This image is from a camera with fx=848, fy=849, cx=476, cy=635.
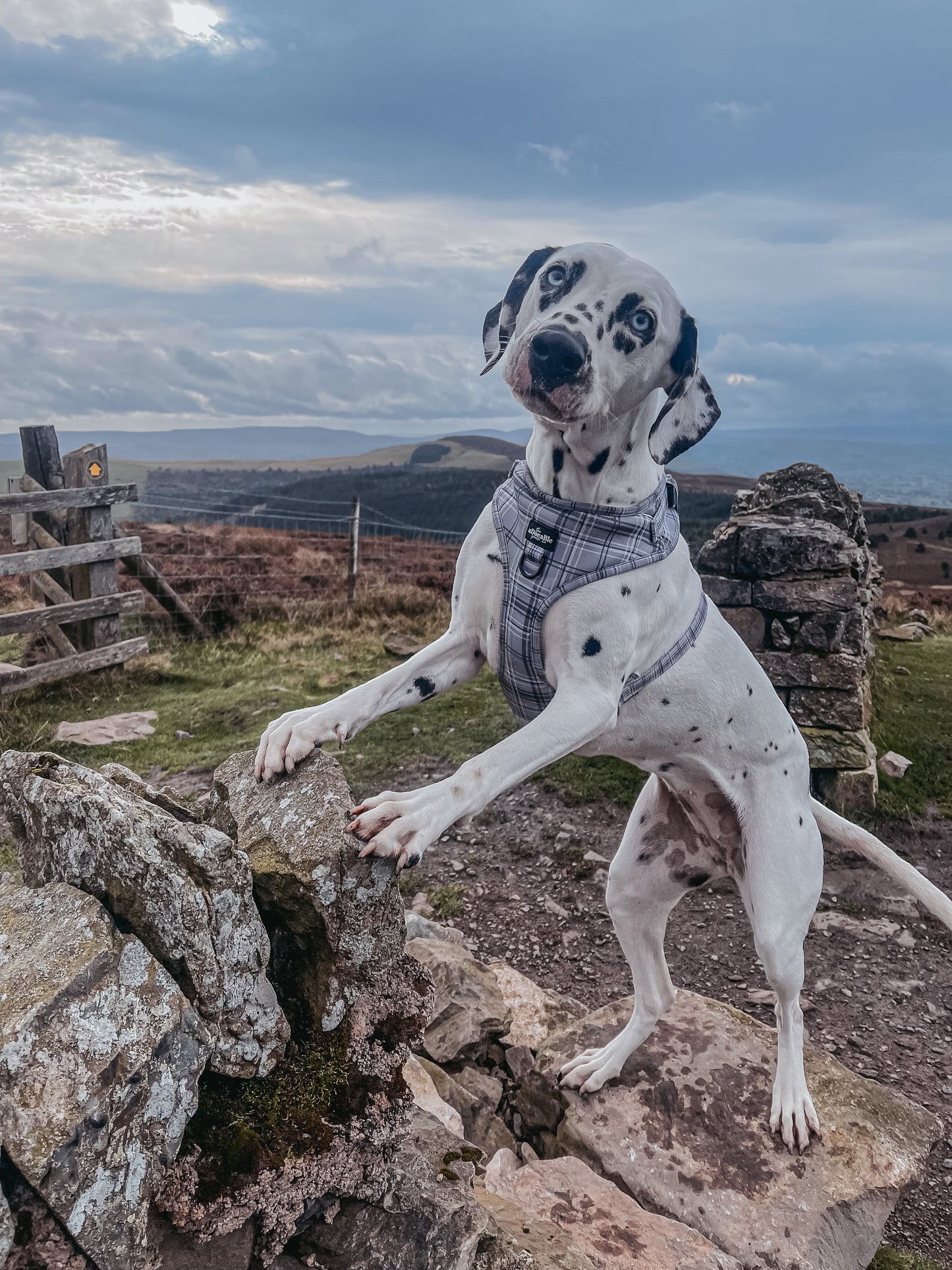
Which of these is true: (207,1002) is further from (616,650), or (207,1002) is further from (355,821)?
(616,650)

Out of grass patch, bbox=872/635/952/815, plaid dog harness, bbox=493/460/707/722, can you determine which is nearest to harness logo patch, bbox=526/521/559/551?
plaid dog harness, bbox=493/460/707/722

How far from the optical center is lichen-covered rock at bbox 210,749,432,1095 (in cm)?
204

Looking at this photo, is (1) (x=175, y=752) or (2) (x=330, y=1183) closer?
(2) (x=330, y=1183)

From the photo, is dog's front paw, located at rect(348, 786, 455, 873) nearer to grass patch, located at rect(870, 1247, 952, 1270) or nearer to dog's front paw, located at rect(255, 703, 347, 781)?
dog's front paw, located at rect(255, 703, 347, 781)

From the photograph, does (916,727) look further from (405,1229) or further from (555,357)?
(405,1229)

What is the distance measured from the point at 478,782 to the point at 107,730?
22.4ft

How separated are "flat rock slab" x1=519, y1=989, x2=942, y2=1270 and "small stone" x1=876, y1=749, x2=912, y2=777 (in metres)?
3.84

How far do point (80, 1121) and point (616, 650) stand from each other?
60.5 inches

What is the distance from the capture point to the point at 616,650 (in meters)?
2.23

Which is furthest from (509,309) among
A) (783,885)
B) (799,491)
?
(799,491)

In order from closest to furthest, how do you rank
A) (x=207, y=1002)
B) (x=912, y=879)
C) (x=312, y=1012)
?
(x=207, y=1002), (x=312, y=1012), (x=912, y=879)

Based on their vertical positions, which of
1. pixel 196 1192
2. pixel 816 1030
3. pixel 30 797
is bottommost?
pixel 816 1030

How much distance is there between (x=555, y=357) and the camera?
2.01 metres

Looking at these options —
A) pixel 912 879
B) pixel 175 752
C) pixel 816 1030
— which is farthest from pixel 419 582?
pixel 912 879
